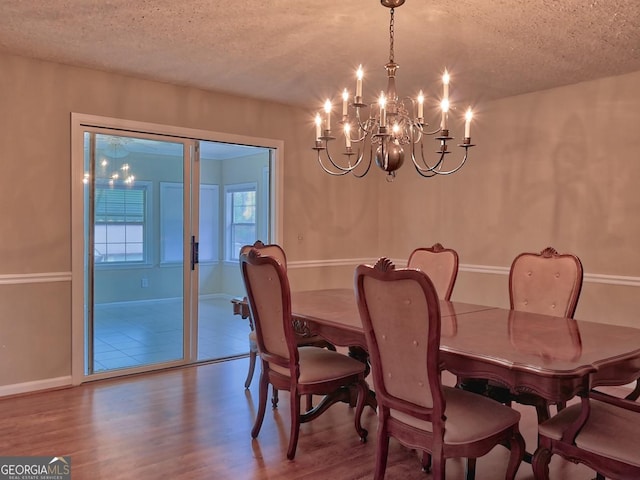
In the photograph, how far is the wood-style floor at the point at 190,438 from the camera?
2.47 metres

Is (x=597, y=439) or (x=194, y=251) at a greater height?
(x=194, y=251)

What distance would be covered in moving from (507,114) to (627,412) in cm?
319

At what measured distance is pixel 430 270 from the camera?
12.0ft

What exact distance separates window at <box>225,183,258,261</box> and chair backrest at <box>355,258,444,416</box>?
4.79 metres

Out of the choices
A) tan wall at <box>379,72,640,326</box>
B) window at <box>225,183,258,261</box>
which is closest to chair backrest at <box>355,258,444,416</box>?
tan wall at <box>379,72,640,326</box>

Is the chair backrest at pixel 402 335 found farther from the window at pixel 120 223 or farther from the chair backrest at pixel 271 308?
the window at pixel 120 223

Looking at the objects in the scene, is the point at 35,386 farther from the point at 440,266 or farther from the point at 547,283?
the point at 547,283

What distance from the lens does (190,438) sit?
283 centimetres

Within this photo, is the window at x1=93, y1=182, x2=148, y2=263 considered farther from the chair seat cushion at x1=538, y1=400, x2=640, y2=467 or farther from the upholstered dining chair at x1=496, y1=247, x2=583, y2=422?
the chair seat cushion at x1=538, y1=400, x2=640, y2=467

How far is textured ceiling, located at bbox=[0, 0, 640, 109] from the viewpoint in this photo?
2727 millimetres

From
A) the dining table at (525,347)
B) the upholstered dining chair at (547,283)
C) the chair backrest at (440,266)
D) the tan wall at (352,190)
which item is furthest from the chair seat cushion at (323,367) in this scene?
the tan wall at (352,190)

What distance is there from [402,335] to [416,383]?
194mm

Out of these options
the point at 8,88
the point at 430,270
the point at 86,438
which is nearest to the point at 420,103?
the point at 430,270

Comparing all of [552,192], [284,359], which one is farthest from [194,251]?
[552,192]
